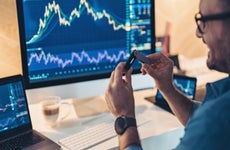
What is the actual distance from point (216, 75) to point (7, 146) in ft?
3.59

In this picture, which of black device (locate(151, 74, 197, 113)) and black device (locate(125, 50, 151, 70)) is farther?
black device (locate(151, 74, 197, 113))

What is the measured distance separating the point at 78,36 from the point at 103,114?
32 cm

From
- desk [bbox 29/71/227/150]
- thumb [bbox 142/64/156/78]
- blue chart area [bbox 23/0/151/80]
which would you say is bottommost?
desk [bbox 29/71/227/150]

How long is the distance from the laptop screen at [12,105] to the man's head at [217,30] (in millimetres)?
638

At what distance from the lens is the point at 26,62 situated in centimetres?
131

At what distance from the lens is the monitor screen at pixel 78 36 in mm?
1301

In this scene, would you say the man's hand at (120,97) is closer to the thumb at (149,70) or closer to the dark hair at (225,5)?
the thumb at (149,70)

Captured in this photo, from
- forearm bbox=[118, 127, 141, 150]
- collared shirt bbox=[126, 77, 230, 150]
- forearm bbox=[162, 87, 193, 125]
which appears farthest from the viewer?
forearm bbox=[162, 87, 193, 125]

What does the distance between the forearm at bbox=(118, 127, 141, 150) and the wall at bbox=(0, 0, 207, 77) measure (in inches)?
26.8

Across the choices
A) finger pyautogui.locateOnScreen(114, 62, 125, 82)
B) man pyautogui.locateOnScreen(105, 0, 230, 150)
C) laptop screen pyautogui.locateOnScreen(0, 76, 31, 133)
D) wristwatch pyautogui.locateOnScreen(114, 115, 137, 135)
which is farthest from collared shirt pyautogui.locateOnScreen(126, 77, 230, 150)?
laptop screen pyautogui.locateOnScreen(0, 76, 31, 133)

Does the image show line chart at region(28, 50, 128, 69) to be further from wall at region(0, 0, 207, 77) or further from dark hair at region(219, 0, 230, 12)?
dark hair at region(219, 0, 230, 12)

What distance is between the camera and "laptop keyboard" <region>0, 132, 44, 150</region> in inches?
45.7

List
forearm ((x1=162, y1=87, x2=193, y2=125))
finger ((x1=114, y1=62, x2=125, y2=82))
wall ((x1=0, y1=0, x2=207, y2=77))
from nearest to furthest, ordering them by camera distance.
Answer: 1. finger ((x1=114, y1=62, x2=125, y2=82))
2. forearm ((x1=162, y1=87, x2=193, y2=125))
3. wall ((x1=0, y1=0, x2=207, y2=77))

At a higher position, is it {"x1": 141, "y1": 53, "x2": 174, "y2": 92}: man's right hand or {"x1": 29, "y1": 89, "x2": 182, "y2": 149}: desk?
{"x1": 141, "y1": 53, "x2": 174, "y2": 92}: man's right hand
